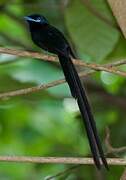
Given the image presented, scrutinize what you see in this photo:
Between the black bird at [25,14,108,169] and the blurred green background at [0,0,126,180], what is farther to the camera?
the blurred green background at [0,0,126,180]

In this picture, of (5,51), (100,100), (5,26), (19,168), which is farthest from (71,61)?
(19,168)

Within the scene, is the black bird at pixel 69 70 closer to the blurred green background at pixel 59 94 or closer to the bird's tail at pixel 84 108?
the bird's tail at pixel 84 108

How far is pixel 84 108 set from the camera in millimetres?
1787

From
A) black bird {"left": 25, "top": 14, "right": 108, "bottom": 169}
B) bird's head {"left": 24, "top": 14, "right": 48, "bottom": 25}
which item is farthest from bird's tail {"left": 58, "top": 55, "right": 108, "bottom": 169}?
bird's head {"left": 24, "top": 14, "right": 48, "bottom": 25}

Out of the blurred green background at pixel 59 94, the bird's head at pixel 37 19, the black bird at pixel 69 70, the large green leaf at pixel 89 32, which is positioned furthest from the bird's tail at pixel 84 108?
the large green leaf at pixel 89 32

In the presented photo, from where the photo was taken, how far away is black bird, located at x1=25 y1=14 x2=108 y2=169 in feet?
5.60

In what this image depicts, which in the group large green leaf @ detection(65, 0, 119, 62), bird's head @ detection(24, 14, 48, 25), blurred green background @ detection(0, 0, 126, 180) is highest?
bird's head @ detection(24, 14, 48, 25)

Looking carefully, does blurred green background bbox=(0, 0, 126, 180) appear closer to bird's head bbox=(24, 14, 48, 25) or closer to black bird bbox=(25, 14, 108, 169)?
bird's head bbox=(24, 14, 48, 25)

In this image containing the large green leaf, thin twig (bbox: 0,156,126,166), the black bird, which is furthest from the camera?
the large green leaf

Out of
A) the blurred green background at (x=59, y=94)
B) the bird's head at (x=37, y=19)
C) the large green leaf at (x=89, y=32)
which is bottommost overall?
the blurred green background at (x=59, y=94)

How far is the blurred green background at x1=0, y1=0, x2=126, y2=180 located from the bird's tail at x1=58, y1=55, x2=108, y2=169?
49 centimetres

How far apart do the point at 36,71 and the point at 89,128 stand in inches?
53.8

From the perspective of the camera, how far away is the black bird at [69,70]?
5.60 ft

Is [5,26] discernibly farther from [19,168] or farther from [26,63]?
[19,168]
